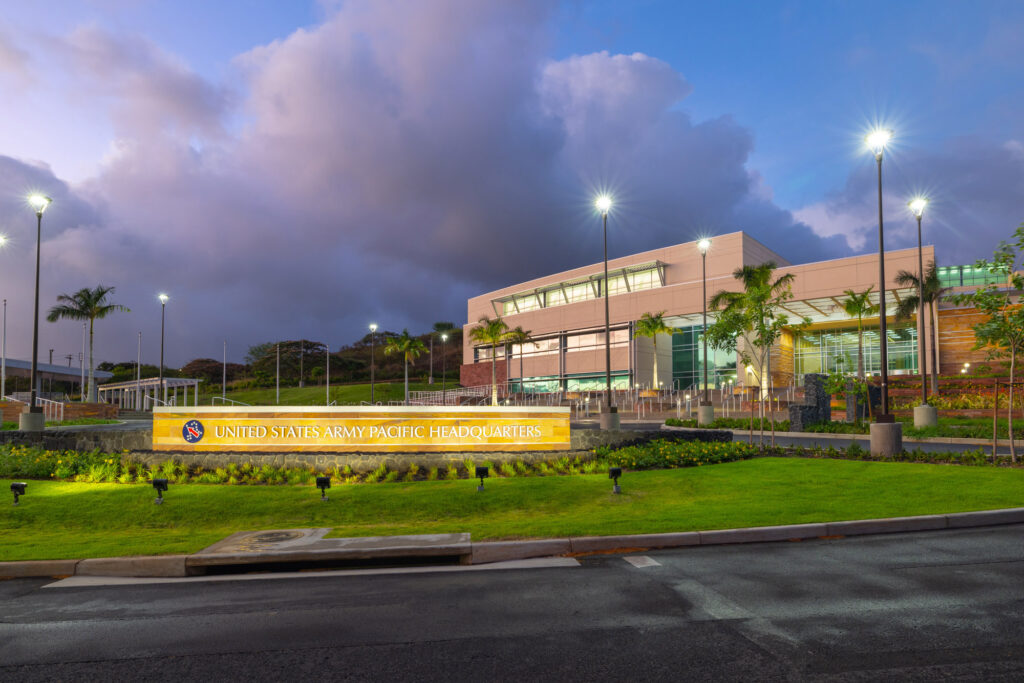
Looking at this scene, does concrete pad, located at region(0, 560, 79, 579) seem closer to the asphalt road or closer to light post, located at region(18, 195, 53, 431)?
the asphalt road

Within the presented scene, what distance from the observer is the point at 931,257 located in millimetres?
45406

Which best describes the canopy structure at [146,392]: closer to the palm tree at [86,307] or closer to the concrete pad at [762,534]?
the palm tree at [86,307]

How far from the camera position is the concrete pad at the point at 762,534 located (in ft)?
26.9

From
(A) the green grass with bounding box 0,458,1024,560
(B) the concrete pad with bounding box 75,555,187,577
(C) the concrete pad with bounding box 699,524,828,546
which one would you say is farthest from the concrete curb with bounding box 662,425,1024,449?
(B) the concrete pad with bounding box 75,555,187,577

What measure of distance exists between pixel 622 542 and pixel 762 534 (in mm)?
2013

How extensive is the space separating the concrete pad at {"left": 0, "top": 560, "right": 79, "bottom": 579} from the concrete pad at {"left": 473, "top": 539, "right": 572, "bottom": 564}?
5070mm

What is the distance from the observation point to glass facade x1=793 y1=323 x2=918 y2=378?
48.9 m

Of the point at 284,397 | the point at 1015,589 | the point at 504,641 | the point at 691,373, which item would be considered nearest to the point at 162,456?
the point at 504,641

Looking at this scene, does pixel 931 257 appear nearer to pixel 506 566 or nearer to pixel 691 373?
pixel 691 373

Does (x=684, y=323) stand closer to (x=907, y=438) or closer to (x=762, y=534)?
(x=907, y=438)

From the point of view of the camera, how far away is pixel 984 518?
8.93m

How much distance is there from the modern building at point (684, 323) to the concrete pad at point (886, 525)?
38236mm

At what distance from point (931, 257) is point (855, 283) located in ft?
17.4

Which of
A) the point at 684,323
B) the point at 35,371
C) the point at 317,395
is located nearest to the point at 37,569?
the point at 35,371
